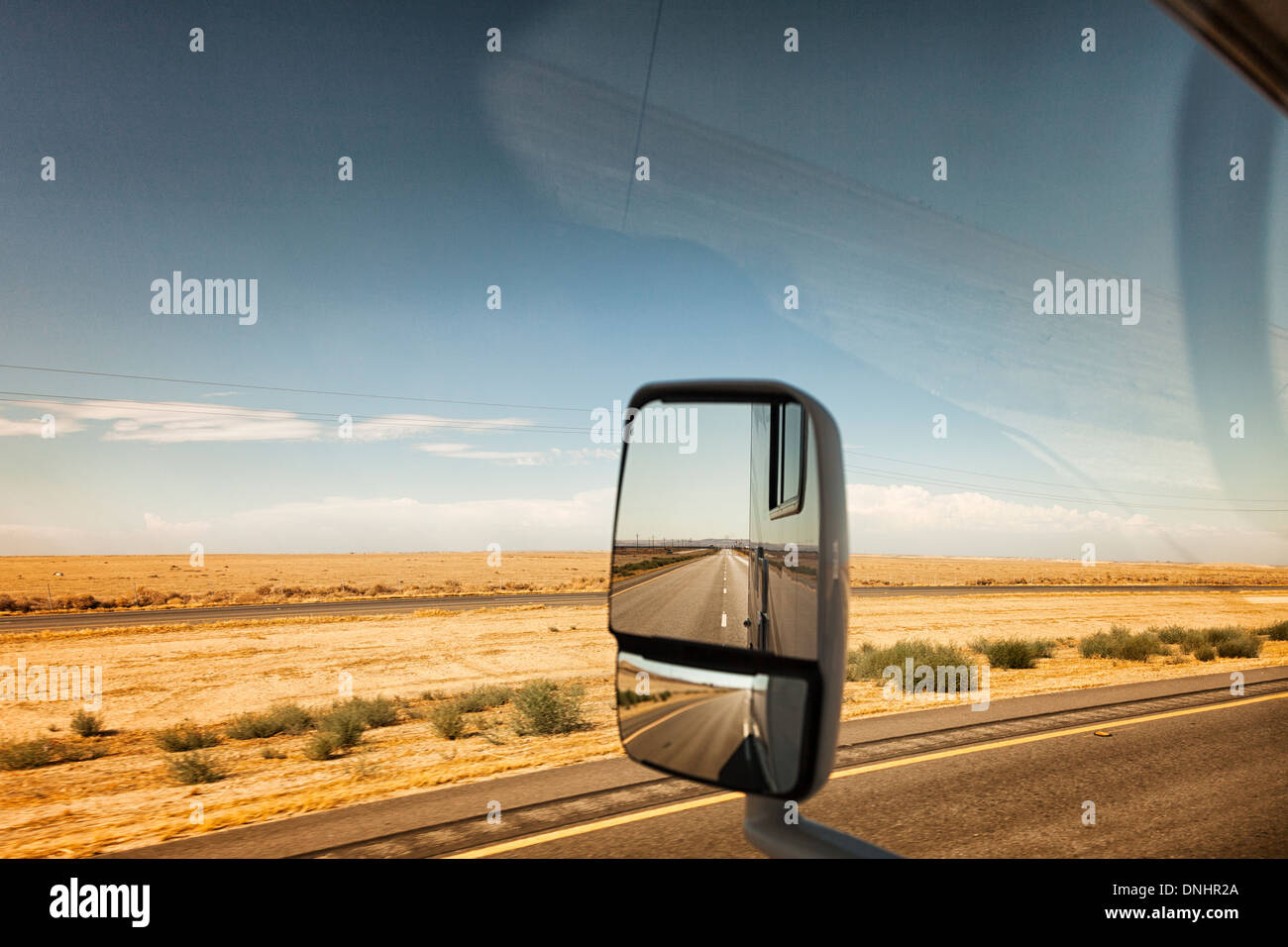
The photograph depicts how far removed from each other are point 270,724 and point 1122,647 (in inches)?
660

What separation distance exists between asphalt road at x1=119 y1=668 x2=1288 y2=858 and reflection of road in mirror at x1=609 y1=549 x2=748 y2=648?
64.0 inches

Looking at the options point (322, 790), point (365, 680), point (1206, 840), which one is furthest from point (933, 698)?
point (365, 680)

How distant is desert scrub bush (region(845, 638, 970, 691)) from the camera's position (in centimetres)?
1236

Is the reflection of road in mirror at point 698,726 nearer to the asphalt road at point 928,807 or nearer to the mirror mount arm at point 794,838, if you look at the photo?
the mirror mount arm at point 794,838

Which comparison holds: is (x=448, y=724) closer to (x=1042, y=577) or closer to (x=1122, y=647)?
(x=1122, y=647)

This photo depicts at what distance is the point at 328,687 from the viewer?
14773mm

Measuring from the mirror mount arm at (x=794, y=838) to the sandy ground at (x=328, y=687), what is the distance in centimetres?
495

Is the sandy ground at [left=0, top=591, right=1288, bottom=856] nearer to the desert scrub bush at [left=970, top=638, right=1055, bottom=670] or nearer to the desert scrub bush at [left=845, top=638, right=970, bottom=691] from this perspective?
the desert scrub bush at [left=970, top=638, right=1055, bottom=670]

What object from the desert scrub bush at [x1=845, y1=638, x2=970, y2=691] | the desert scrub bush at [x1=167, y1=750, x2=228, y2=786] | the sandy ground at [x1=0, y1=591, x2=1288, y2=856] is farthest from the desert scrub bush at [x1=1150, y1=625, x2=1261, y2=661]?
the desert scrub bush at [x1=167, y1=750, x2=228, y2=786]

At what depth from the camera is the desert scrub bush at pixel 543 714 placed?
349 inches
